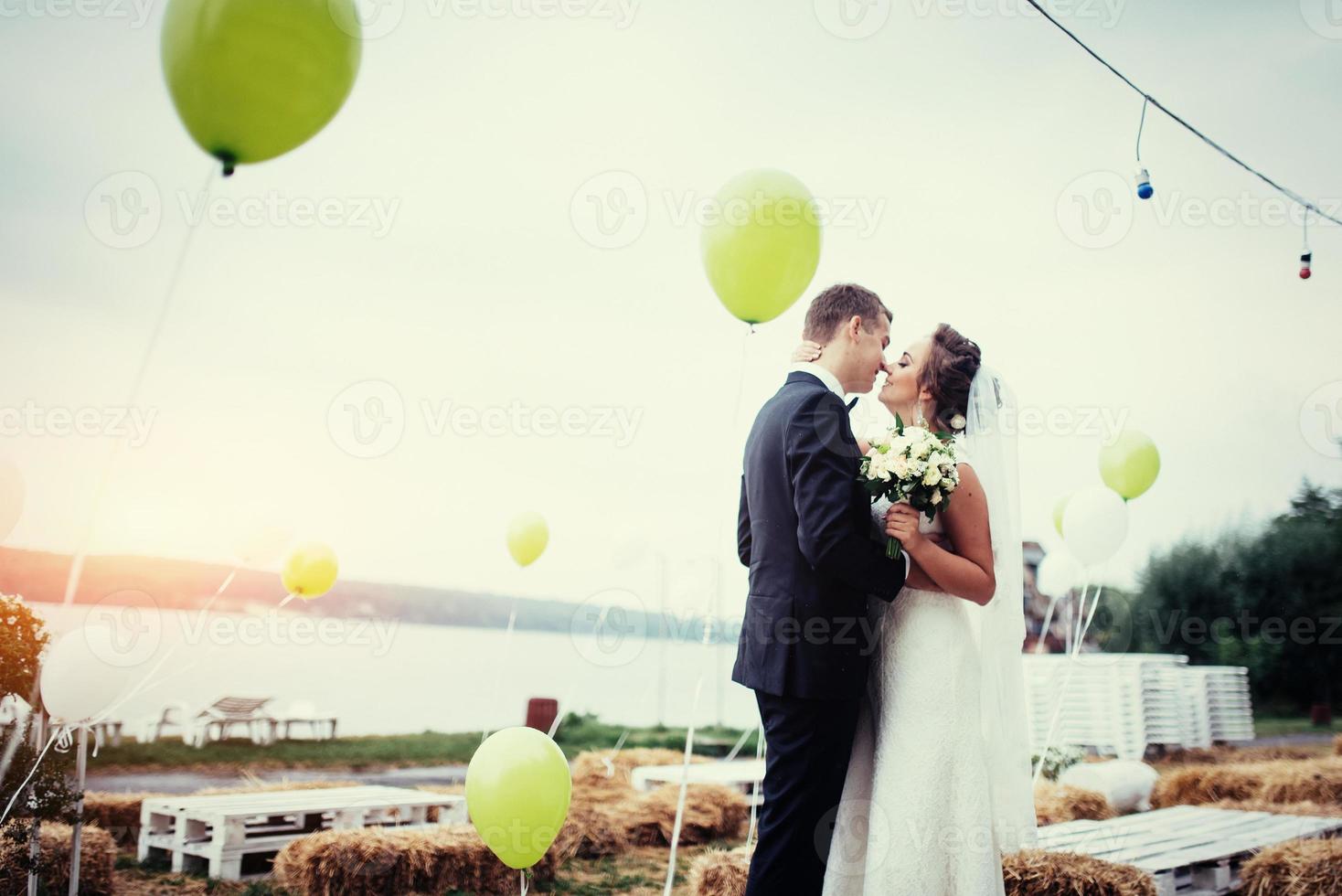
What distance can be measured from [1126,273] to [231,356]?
A: 9355 millimetres

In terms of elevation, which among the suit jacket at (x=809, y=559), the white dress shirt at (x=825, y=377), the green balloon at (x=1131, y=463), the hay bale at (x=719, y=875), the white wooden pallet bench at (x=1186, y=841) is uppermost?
the green balloon at (x=1131, y=463)

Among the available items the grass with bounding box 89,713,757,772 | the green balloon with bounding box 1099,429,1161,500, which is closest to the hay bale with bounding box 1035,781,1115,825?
the green balloon with bounding box 1099,429,1161,500

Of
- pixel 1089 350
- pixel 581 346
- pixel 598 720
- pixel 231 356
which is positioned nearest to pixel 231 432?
pixel 231 356

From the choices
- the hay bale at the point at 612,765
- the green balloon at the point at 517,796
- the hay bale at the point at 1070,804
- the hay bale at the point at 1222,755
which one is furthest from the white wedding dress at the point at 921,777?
the hay bale at the point at 1222,755

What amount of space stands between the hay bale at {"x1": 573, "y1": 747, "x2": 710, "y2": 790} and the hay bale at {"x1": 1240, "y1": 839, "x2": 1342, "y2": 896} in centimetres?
409

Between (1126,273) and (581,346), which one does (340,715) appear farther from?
(1126,273)

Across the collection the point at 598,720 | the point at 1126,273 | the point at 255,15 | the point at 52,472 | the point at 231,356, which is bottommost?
the point at 598,720

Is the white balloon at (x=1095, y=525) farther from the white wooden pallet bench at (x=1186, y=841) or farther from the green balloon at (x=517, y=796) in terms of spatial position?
the green balloon at (x=517, y=796)

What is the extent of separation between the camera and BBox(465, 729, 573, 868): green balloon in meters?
2.48

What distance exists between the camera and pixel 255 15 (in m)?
2.00

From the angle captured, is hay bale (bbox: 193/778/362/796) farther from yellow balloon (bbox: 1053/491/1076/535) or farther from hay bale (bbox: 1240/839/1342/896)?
yellow balloon (bbox: 1053/491/1076/535)

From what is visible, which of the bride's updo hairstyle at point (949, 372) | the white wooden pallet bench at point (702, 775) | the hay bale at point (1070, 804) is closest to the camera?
the bride's updo hairstyle at point (949, 372)

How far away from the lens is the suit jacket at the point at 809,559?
2066 millimetres

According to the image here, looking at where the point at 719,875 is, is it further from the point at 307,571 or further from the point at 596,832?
the point at 307,571
